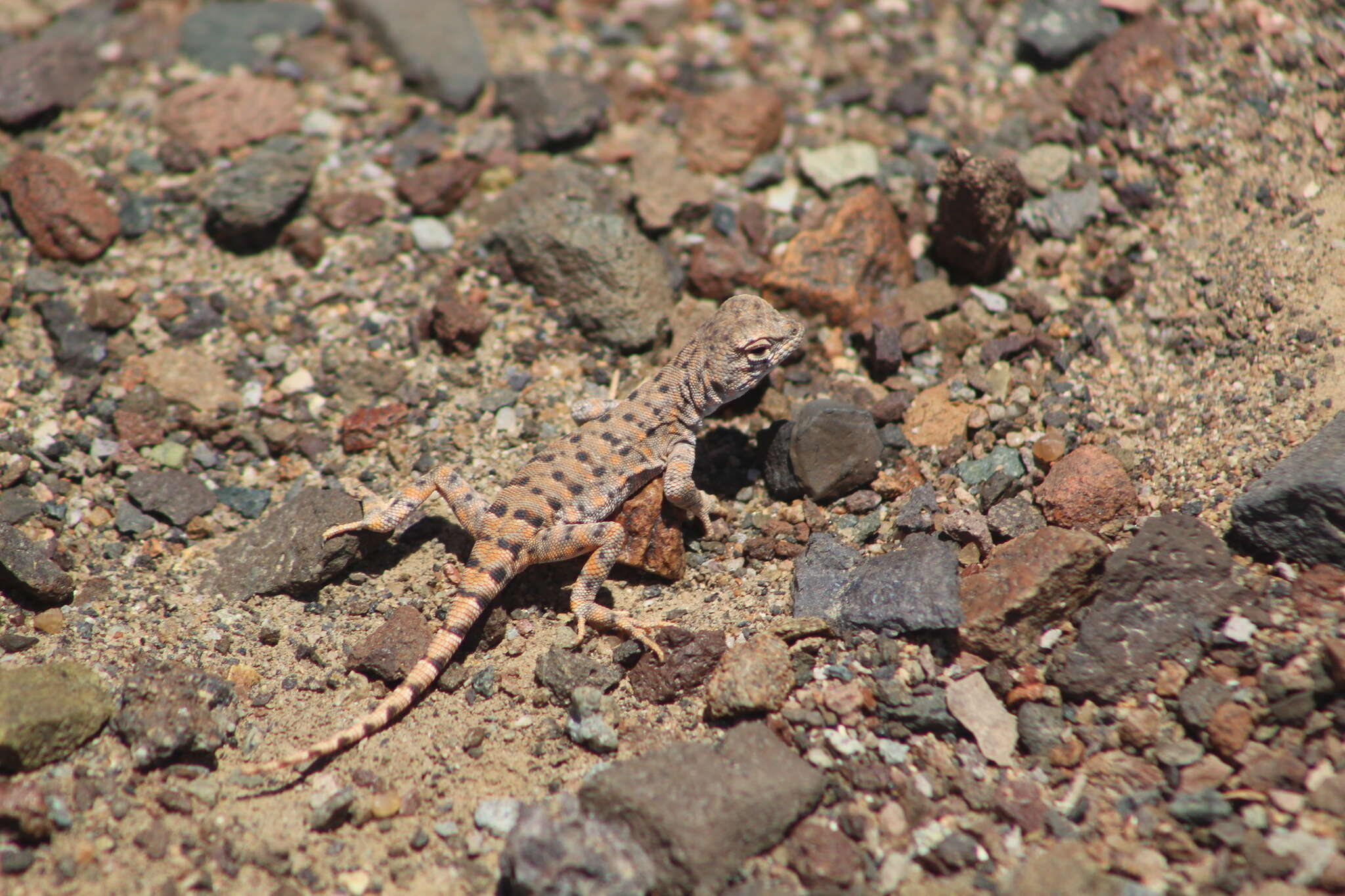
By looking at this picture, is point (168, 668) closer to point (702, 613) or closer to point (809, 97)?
point (702, 613)

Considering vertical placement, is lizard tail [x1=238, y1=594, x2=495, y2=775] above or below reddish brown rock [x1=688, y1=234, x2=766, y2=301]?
below

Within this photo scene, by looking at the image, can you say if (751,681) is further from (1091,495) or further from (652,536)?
(1091,495)

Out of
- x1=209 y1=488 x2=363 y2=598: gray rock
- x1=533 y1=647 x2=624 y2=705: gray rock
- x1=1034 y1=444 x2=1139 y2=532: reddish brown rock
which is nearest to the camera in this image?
x1=533 y1=647 x2=624 y2=705: gray rock

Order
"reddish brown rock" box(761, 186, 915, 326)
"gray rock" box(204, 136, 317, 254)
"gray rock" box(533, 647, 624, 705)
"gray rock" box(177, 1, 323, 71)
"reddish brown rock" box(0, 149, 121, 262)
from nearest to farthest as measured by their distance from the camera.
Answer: "gray rock" box(533, 647, 624, 705)
"reddish brown rock" box(761, 186, 915, 326)
"reddish brown rock" box(0, 149, 121, 262)
"gray rock" box(204, 136, 317, 254)
"gray rock" box(177, 1, 323, 71)

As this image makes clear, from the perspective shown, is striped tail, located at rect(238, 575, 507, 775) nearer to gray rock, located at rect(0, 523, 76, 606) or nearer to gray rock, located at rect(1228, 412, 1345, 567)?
gray rock, located at rect(0, 523, 76, 606)

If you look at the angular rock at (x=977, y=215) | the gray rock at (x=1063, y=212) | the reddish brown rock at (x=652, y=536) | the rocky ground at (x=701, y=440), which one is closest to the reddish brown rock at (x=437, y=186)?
the rocky ground at (x=701, y=440)

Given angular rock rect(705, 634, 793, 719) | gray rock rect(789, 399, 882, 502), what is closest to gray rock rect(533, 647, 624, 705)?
angular rock rect(705, 634, 793, 719)

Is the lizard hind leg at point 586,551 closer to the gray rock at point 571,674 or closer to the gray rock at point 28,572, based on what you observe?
the gray rock at point 571,674
